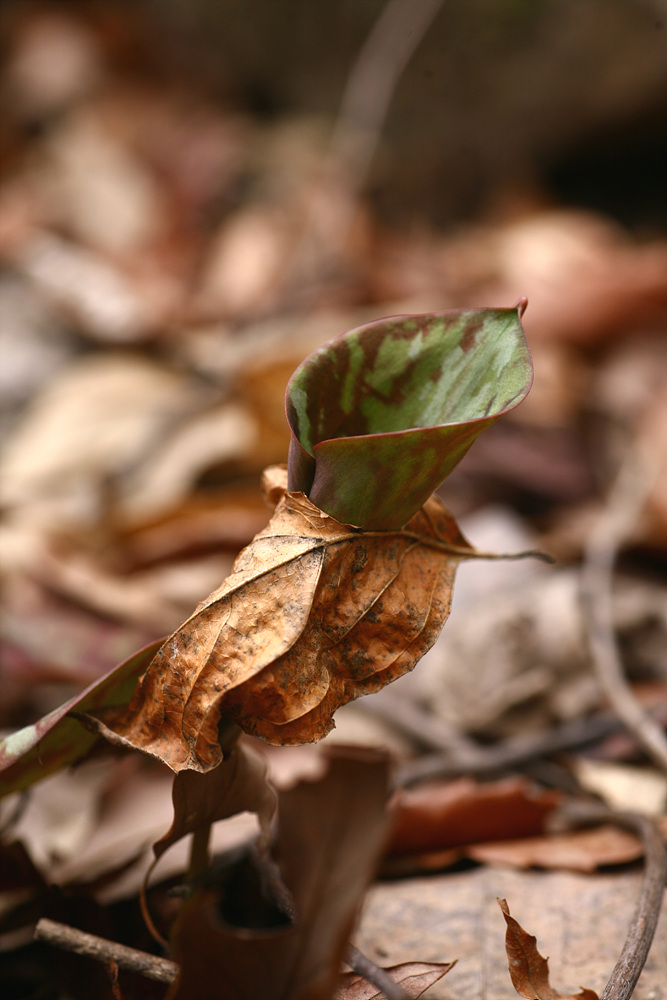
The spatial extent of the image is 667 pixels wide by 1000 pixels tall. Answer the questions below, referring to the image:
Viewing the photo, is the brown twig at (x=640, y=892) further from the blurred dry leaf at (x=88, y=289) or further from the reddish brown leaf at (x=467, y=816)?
the blurred dry leaf at (x=88, y=289)

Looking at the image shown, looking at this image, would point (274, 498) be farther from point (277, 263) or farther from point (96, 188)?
point (96, 188)

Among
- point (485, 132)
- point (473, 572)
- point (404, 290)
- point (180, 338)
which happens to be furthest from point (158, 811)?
point (485, 132)

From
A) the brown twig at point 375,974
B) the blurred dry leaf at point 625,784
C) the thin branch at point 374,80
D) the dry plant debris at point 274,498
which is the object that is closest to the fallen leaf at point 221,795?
the dry plant debris at point 274,498

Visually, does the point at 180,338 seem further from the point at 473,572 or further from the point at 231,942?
the point at 231,942

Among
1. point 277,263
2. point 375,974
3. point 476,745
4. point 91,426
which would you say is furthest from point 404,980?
point 277,263

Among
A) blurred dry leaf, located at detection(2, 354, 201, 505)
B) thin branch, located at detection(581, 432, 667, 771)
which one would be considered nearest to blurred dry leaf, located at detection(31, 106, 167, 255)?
blurred dry leaf, located at detection(2, 354, 201, 505)

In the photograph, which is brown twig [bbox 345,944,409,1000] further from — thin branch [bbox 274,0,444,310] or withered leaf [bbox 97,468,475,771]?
thin branch [bbox 274,0,444,310]
